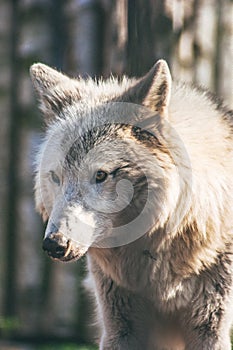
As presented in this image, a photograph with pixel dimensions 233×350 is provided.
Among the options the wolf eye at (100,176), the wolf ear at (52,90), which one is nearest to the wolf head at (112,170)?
the wolf eye at (100,176)

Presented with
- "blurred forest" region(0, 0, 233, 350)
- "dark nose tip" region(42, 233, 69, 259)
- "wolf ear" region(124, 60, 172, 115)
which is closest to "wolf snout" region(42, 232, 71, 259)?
"dark nose tip" region(42, 233, 69, 259)

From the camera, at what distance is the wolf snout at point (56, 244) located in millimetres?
3762

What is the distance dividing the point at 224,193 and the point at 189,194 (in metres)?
0.25

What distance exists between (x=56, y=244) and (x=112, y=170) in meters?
0.51

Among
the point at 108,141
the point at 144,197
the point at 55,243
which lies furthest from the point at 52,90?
the point at 55,243

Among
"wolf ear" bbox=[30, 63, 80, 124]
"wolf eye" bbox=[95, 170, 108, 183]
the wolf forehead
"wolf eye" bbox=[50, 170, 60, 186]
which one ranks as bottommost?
"wolf eye" bbox=[50, 170, 60, 186]

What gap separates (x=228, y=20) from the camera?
684 cm

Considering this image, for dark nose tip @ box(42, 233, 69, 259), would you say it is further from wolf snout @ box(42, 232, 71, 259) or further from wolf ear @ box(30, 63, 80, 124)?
wolf ear @ box(30, 63, 80, 124)

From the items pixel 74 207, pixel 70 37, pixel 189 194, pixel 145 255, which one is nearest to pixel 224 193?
pixel 189 194

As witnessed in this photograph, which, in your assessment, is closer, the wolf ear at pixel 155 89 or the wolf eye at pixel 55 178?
the wolf ear at pixel 155 89

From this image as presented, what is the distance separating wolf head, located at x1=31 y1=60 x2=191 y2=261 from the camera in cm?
397

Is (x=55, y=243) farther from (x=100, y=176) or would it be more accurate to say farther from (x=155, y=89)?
(x=155, y=89)

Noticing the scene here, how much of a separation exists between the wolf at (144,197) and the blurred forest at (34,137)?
2.46 metres

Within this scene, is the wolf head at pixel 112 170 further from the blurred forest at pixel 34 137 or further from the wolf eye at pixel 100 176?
the blurred forest at pixel 34 137
